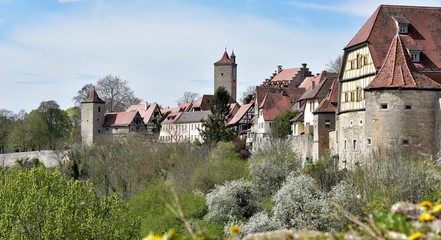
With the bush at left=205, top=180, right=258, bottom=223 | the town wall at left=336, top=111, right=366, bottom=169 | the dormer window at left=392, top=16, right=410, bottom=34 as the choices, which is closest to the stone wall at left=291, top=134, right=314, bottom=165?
the town wall at left=336, top=111, right=366, bottom=169

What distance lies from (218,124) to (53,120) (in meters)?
40.8

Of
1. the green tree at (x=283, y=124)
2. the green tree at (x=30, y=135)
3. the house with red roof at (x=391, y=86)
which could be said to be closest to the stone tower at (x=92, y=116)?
the green tree at (x=30, y=135)

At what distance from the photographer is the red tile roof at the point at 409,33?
3438cm

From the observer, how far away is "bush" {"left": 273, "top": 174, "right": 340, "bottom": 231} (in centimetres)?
3212

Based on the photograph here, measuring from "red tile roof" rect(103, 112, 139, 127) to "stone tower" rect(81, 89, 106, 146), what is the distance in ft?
3.03

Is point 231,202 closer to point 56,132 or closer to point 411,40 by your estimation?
point 411,40

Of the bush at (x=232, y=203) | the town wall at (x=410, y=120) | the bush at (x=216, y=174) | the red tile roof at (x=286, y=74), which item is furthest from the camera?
the red tile roof at (x=286, y=74)

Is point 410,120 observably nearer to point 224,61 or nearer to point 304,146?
point 304,146

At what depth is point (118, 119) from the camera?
104812 mm

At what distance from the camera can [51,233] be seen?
33281 millimetres

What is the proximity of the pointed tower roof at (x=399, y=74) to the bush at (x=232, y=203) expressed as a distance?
29.0ft

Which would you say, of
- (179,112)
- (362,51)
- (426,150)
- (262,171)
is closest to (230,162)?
(262,171)

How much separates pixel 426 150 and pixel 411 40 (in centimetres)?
559

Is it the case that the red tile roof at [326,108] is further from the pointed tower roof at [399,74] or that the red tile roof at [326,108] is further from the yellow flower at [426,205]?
the yellow flower at [426,205]
